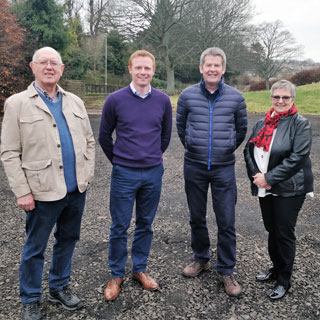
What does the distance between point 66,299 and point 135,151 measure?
1475mm

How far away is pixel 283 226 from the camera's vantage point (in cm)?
295

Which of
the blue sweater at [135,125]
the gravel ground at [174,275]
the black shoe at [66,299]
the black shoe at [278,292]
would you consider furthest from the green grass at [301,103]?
the black shoe at [66,299]

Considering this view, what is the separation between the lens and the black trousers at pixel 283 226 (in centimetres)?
291

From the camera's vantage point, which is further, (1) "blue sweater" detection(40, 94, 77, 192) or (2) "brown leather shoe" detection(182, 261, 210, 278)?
(2) "brown leather shoe" detection(182, 261, 210, 278)

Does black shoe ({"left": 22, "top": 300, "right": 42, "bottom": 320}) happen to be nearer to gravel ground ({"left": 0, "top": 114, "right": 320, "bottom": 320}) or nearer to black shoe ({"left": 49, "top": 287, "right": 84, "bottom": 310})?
gravel ground ({"left": 0, "top": 114, "right": 320, "bottom": 320})

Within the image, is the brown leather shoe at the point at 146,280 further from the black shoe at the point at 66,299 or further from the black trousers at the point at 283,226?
the black trousers at the point at 283,226

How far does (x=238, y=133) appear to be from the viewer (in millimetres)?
3330

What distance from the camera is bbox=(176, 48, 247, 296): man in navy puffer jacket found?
3.07 metres

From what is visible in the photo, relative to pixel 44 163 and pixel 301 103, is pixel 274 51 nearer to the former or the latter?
pixel 301 103

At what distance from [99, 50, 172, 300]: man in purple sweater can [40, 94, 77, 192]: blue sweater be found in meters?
0.46

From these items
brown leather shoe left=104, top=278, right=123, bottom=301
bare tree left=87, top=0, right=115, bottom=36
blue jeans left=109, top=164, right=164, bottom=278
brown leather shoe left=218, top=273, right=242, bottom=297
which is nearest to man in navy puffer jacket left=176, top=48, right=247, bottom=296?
brown leather shoe left=218, top=273, right=242, bottom=297

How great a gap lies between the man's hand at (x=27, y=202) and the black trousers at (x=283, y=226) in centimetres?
211

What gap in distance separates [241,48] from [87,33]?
18054 millimetres

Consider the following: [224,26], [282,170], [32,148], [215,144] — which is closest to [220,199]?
[215,144]
